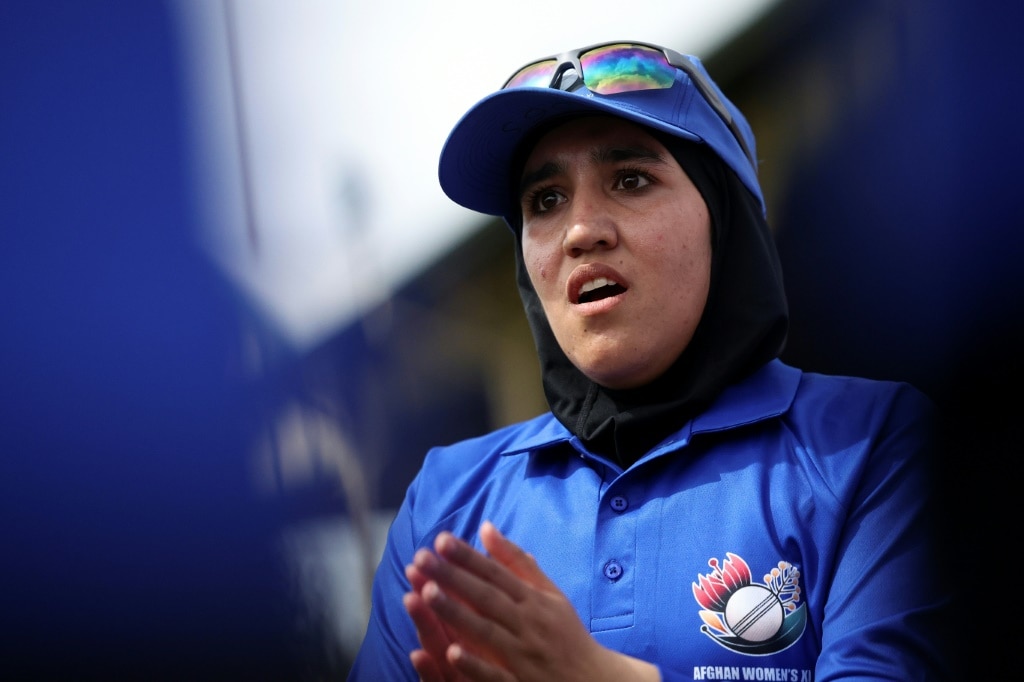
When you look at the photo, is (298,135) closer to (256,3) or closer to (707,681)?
(256,3)

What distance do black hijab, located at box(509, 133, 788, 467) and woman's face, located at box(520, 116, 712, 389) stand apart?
0.02 m

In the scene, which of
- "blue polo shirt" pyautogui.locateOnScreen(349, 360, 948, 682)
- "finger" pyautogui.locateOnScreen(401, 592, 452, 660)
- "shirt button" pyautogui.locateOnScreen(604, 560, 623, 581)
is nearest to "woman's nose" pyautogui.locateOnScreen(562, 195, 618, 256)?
"blue polo shirt" pyautogui.locateOnScreen(349, 360, 948, 682)

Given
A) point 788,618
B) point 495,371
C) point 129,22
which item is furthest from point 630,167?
point 129,22

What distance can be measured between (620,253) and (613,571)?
1.55 ft

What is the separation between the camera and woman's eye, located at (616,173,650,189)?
1503 millimetres

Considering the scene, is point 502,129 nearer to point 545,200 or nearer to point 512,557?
point 545,200

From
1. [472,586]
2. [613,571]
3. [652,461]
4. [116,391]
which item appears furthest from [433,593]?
[116,391]

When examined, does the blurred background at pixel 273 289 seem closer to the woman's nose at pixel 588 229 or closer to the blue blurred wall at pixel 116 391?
the blue blurred wall at pixel 116 391

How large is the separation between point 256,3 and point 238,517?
110 cm

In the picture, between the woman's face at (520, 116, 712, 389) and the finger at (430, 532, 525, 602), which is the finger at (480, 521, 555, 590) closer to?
the finger at (430, 532, 525, 602)

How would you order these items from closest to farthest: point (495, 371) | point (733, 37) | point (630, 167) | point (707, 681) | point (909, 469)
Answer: point (707, 681) → point (909, 469) → point (630, 167) → point (733, 37) → point (495, 371)

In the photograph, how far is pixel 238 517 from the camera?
75.7 inches

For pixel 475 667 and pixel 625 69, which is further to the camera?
pixel 625 69

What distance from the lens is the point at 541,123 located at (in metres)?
1.60
